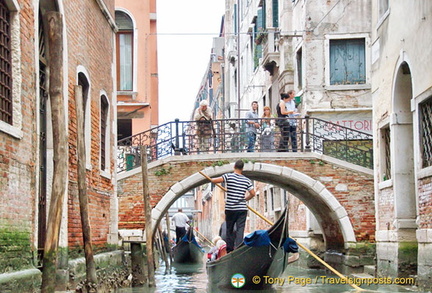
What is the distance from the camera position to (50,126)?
25.0 feet

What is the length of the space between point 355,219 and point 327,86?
2.78m

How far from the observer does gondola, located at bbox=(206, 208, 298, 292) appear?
8586mm

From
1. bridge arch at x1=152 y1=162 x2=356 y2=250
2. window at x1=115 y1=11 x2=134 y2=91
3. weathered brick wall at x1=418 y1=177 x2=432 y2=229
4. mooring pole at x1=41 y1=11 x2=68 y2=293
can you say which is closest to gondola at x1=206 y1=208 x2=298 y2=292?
weathered brick wall at x1=418 y1=177 x2=432 y2=229

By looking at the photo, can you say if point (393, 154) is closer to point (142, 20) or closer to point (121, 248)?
point (121, 248)

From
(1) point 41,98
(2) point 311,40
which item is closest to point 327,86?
(2) point 311,40

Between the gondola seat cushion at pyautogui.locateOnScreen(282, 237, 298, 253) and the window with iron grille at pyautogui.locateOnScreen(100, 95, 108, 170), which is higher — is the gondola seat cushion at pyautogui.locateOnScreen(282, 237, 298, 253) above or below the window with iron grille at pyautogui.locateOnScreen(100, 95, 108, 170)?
below

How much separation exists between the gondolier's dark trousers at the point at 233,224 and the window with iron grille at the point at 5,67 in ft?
11.3

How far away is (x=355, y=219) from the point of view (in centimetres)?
1277

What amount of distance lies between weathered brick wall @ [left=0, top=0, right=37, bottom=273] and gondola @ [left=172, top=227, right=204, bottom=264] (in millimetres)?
11640

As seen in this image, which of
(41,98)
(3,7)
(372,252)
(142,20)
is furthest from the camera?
(142,20)

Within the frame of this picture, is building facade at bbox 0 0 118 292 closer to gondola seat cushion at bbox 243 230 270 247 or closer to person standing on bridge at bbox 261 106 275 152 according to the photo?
gondola seat cushion at bbox 243 230 270 247

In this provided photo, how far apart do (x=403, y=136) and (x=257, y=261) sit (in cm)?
242

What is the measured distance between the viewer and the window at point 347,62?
47.2 ft

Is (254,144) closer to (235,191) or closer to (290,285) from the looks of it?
(290,285)
